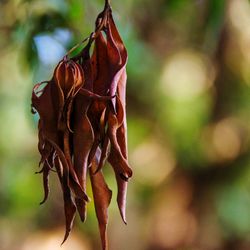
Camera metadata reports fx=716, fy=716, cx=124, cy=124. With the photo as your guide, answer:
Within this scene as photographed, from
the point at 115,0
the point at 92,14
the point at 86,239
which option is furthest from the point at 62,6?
the point at 86,239

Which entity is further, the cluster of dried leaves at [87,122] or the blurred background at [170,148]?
the blurred background at [170,148]

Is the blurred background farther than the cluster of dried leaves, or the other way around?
the blurred background

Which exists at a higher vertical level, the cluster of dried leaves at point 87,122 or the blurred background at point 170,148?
the cluster of dried leaves at point 87,122

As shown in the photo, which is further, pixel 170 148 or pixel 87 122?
pixel 170 148

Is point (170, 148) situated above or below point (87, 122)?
below

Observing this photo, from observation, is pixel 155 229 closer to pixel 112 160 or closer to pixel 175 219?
pixel 175 219
